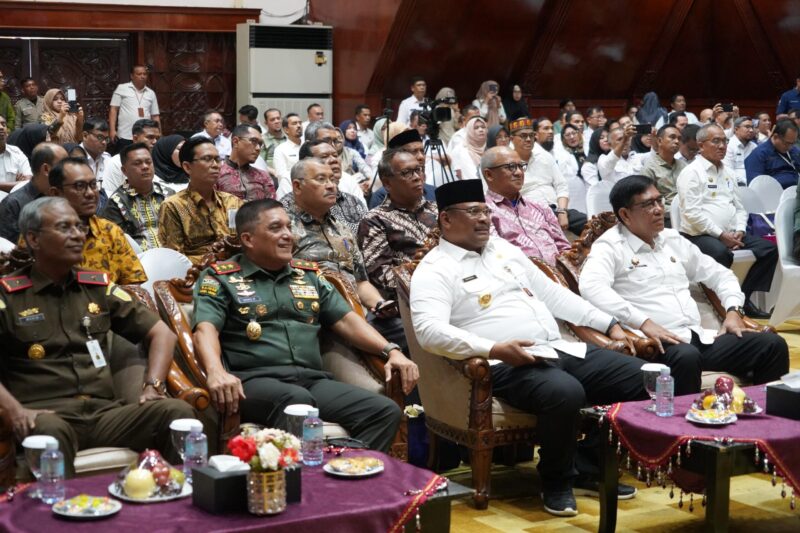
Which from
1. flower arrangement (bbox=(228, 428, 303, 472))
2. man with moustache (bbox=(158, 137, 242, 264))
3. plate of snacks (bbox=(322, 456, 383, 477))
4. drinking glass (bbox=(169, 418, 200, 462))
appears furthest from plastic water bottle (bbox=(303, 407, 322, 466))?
man with moustache (bbox=(158, 137, 242, 264))

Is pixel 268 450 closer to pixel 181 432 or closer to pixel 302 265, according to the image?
pixel 181 432

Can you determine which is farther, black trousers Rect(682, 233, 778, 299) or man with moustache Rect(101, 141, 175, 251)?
black trousers Rect(682, 233, 778, 299)

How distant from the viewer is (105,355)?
3.59 m

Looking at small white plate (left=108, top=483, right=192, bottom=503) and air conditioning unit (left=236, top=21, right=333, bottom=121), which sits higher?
air conditioning unit (left=236, top=21, right=333, bottom=121)

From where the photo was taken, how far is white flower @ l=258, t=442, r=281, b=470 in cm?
259

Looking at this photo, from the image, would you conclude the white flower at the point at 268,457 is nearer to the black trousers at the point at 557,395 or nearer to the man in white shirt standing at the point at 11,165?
the black trousers at the point at 557,395

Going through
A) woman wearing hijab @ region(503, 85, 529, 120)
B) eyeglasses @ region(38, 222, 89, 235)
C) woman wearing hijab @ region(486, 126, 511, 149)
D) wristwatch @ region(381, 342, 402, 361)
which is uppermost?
woman wearing hijab @ region(503, 85, 529, 120)

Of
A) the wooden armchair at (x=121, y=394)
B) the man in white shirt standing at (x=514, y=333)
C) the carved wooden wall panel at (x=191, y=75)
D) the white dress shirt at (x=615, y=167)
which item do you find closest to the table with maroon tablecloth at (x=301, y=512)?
the wooden armchair at (x=121, y=394)

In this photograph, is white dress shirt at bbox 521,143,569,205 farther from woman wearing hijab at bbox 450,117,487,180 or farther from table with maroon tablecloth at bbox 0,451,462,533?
table with maroon tablecloth at bbox 0,451,462,533

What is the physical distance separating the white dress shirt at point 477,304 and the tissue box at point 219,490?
1.44 metres

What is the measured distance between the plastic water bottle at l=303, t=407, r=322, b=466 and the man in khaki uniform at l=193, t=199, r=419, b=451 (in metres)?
0.59

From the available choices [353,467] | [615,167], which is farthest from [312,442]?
[615,167]

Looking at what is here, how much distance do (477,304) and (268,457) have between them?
67.4 inches

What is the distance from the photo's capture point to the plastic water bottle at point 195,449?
112 inches
